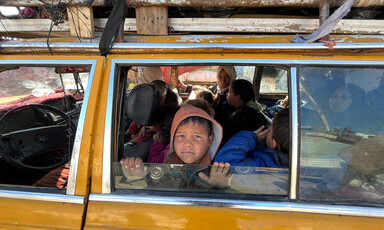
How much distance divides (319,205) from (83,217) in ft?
4.02

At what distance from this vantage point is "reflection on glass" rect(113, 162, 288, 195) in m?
1.35

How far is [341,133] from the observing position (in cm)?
132

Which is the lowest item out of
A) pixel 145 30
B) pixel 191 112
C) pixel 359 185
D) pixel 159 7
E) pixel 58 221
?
pixel 58 221

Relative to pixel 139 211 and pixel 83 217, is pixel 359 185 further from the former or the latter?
pixel 83 217

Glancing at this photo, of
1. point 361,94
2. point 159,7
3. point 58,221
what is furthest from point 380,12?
point 58,221

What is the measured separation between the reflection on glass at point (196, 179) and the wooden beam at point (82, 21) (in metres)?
0.78

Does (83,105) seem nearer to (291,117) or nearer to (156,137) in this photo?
(156,137)

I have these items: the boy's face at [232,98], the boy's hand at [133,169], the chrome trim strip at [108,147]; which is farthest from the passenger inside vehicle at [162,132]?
the boy's face at [232,98]

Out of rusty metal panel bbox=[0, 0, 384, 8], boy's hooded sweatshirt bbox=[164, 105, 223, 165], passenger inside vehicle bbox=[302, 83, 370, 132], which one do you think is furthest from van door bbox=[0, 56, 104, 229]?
passenger inside vehicle bbox=[302, 83, 370, 132]

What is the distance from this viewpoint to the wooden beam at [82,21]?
1.43 metres

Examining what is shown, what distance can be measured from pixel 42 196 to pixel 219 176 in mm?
978

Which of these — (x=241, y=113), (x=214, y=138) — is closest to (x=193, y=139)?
(x=214, y=138)

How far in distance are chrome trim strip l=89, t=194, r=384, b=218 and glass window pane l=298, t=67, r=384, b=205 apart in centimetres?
6

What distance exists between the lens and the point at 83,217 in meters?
1.31
